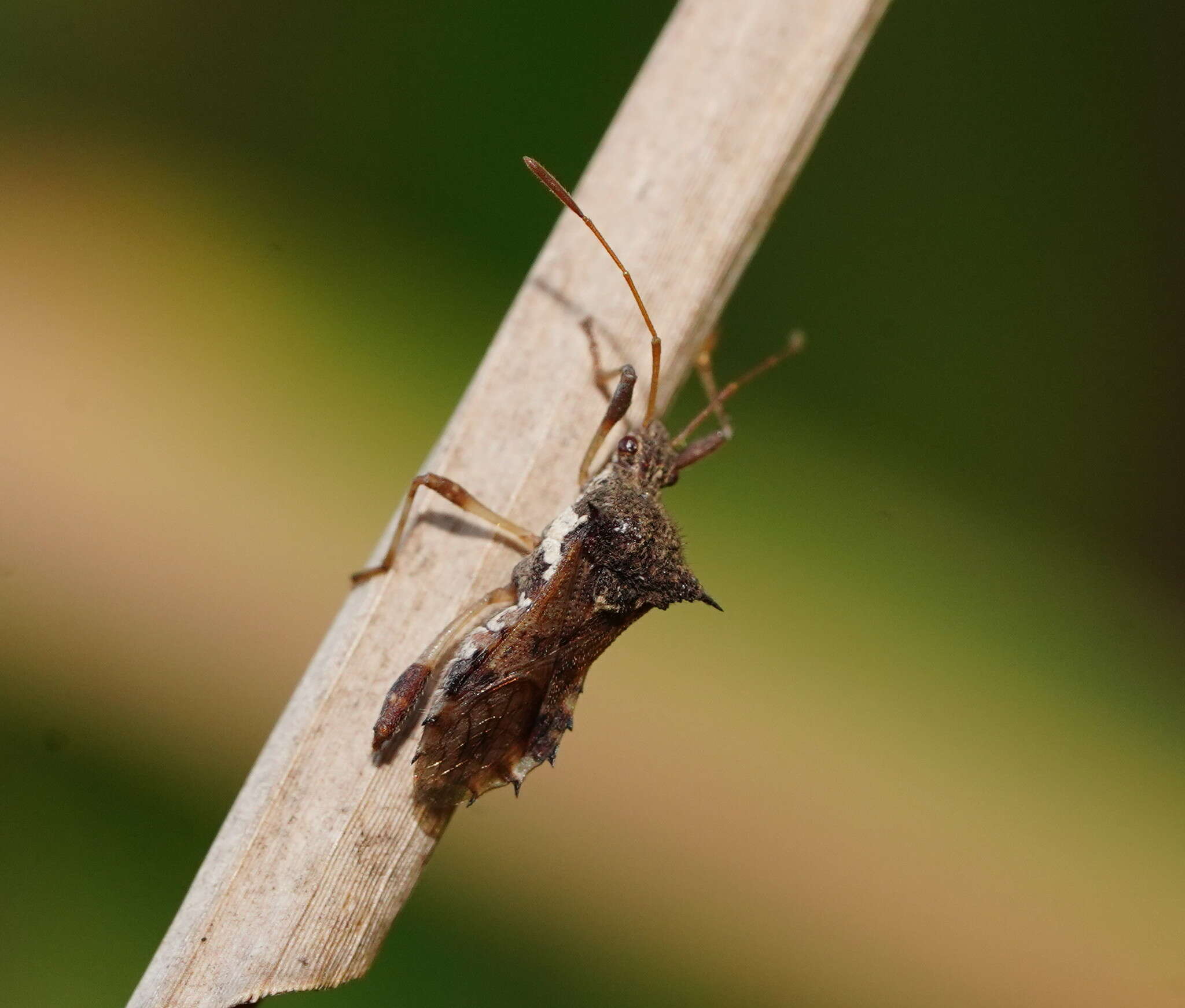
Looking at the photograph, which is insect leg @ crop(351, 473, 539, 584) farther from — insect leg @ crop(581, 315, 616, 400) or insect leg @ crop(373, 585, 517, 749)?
insect leg @ crop(581, 315, 616, 400)

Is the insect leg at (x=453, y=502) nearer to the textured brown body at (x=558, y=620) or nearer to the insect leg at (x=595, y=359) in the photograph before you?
the textured brown body at (x=558, y=620)

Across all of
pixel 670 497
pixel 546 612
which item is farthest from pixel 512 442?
pixel 670 497

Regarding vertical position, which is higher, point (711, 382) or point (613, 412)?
point (711, 382)

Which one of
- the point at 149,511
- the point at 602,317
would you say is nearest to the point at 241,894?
the point at 602,317

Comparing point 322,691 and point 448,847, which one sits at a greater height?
point 322,691

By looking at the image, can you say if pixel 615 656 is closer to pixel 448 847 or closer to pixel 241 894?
pixel 448 847

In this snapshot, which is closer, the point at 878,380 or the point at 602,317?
the point at 602,317

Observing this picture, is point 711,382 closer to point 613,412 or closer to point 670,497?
point 613,412

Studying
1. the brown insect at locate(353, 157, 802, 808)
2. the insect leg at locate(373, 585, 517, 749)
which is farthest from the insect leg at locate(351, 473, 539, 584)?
the insect leg at locate(373, 585, 517, 749)
